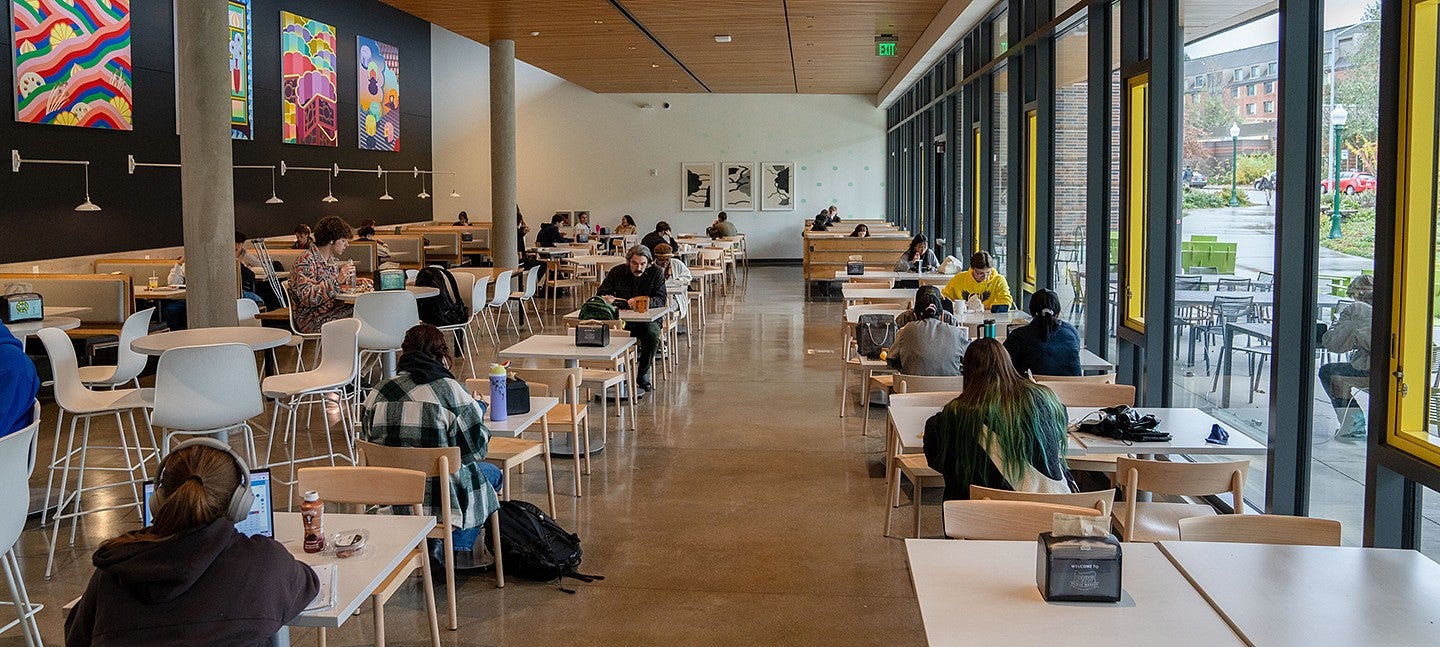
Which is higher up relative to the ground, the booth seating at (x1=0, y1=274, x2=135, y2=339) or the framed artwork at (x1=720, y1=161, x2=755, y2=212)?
the framed artwork at (x1=720, y1=161, x2=755, y2=212)

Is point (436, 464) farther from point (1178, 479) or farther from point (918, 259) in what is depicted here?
point (918, 259)

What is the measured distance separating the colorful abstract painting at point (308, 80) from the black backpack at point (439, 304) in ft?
23.5

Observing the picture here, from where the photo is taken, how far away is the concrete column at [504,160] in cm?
1339

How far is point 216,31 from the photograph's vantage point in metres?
7.02

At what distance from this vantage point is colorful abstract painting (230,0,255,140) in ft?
44.8

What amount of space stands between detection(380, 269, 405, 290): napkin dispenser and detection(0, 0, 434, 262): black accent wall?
1.91 metres

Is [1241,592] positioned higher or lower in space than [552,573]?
higher

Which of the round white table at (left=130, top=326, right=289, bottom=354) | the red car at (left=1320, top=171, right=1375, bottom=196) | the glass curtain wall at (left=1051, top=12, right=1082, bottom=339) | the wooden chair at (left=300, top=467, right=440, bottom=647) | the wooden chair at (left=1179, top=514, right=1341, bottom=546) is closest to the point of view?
the wooden chair at (left=1179, top=514, right=1341, bottom=546)

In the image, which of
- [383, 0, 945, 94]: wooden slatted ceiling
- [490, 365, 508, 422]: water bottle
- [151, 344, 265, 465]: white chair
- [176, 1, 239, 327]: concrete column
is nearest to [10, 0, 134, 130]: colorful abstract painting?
[383, 0, 945, 94]: wooden slatted ceiling

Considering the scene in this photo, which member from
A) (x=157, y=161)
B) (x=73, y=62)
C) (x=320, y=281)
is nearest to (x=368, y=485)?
(x=320, y=281)

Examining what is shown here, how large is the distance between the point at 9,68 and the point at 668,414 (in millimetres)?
6470

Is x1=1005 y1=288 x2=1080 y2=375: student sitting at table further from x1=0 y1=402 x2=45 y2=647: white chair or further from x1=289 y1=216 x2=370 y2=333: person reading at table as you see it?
x1=289 y1=216 x2=370 y2=333: person reading at table

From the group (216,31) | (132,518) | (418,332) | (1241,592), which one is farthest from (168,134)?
(1241,592)

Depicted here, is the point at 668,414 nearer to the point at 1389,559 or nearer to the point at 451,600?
the point at 451,600
